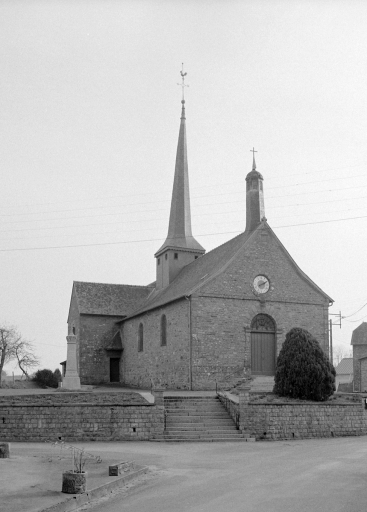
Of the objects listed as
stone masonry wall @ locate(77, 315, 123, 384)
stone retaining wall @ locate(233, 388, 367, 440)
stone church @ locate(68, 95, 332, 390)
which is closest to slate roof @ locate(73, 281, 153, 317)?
stone masonry wall @ locate(77, 315, 123, 384)

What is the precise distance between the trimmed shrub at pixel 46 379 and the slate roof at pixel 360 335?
2986 cm

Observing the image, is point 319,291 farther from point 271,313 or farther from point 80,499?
point 80,499

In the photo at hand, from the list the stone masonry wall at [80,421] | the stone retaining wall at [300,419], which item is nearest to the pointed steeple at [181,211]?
the stone retaining wall at [300,419]

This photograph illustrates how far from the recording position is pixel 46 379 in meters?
42.6

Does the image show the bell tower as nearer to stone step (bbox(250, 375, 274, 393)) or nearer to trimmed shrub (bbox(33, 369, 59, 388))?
stone step (bbox(250, 375, 274, 393))

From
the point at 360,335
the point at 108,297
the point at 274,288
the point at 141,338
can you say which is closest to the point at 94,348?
the point at 108,297

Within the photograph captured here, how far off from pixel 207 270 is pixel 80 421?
14354 millimetres

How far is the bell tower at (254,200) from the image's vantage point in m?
33.4

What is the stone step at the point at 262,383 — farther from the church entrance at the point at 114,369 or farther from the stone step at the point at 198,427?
the church entrance at the point at 114,369

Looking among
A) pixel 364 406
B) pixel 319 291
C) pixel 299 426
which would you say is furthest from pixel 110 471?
pixel 319 291

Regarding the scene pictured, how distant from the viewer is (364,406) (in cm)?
2355

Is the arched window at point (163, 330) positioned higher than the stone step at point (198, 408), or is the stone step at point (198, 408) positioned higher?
the arched window at point (163, 330)

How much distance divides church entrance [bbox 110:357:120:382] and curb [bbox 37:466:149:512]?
28.9 metres

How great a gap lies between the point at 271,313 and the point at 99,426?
13757mm
